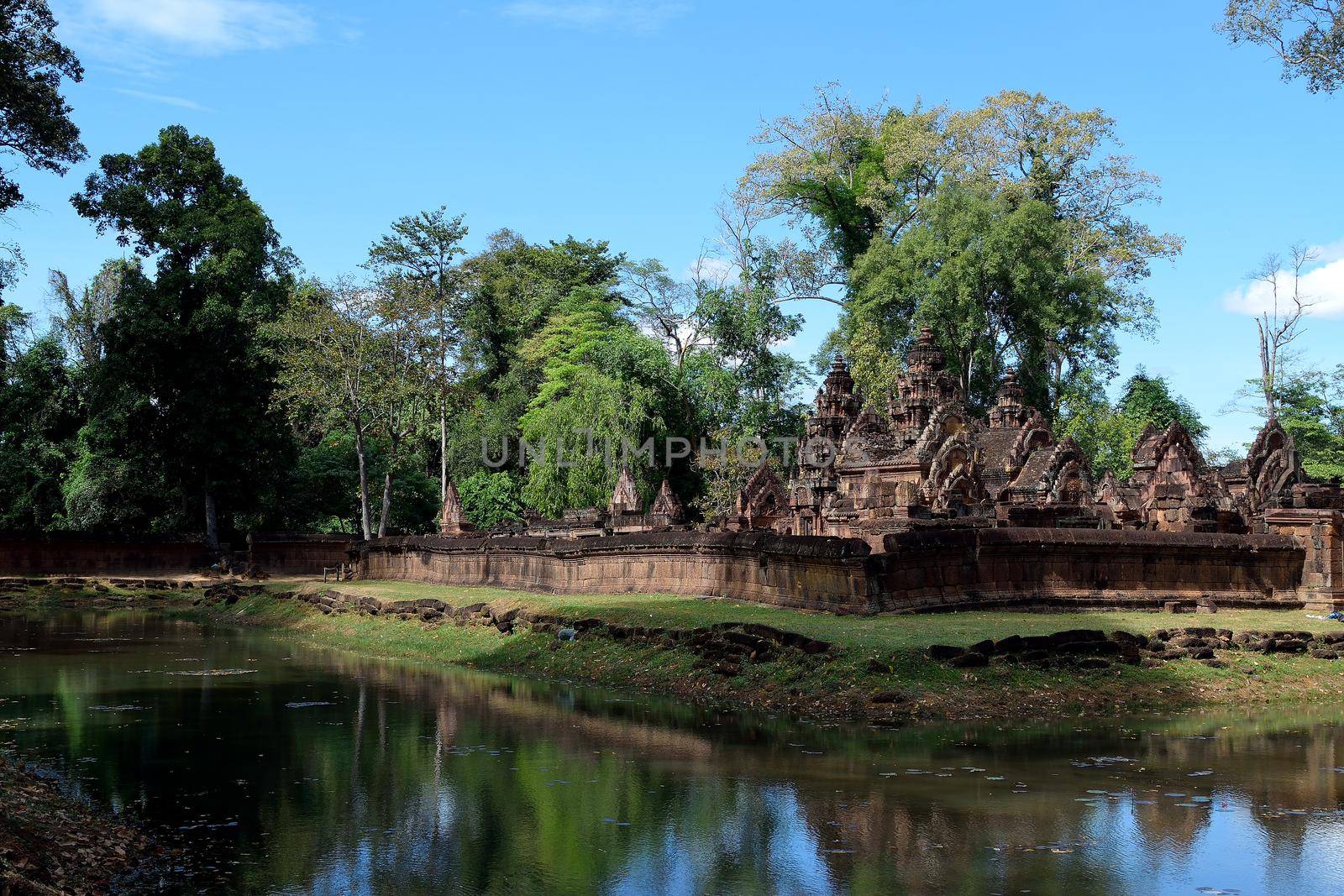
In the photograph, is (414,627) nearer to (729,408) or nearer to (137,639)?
(137,639)

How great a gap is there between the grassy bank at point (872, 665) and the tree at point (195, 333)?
76.9 feet

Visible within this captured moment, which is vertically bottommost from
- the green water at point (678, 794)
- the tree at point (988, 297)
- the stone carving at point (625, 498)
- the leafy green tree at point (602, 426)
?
the green water at point (678, 794)

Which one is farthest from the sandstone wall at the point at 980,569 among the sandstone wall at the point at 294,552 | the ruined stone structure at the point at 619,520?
the sandstone wall at the point at 294,552

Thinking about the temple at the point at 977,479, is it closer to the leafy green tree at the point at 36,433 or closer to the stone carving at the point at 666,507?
the stone carving at the point at 666,507

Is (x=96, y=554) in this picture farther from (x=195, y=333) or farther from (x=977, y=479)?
(x=977, y=479)

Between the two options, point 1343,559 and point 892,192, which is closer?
point 1343,559

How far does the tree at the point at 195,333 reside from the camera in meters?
42.7

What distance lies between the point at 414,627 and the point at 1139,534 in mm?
13680

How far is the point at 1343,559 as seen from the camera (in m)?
21.5

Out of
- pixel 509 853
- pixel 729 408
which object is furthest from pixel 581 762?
pixel 729 408

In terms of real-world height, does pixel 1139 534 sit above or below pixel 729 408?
below

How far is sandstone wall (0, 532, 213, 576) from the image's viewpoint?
40531 millimetres

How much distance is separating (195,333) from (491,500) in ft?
46.0

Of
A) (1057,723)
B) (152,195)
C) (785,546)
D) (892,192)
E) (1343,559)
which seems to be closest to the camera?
(1057,723)
